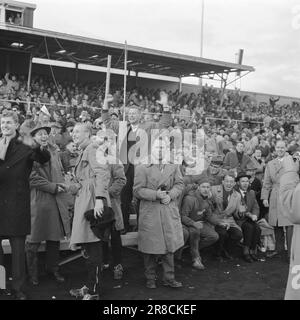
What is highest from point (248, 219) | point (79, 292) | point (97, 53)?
point (97, 53)

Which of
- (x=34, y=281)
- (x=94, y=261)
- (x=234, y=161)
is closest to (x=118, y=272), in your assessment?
(x=94, y=261)

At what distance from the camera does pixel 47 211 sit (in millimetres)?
4641

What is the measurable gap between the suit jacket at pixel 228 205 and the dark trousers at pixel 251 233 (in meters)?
0.15

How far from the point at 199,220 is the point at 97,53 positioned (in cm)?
1318

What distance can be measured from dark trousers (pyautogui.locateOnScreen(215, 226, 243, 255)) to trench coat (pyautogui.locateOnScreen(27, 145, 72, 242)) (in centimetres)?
216

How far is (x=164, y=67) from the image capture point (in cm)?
2109

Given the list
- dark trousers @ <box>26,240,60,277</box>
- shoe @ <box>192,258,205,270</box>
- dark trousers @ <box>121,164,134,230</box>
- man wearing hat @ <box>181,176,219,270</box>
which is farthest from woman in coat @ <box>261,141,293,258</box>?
dark trousers @ <box>26,240,60,277</box>

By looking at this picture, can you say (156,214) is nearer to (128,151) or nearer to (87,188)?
(87,188)

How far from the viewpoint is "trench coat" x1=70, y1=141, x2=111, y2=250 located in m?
4.18

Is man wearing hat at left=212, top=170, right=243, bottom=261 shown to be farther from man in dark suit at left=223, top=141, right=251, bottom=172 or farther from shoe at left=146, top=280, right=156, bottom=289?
man in dark suit at left=223, top=141, right=251, bottom=172

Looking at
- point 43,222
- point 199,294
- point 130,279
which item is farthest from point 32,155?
point 199,294

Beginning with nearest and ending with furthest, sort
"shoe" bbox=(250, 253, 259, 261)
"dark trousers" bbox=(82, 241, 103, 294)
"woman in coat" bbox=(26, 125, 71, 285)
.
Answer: "dark trousers" bbox=(82, 241, 103, 294), "woman in coat" bbox=(26, 125, 71, 285), "shoe" bbox=(250, 253, 259, 261)

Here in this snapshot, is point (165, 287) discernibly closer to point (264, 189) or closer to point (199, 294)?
point (199, 294)
